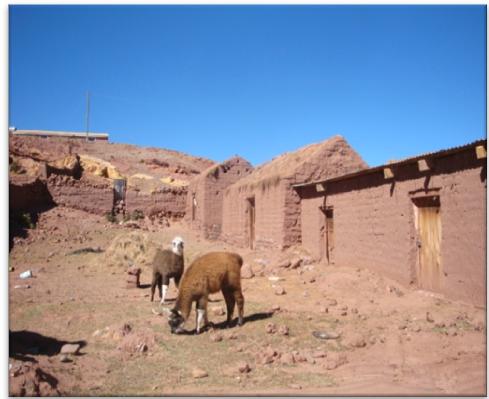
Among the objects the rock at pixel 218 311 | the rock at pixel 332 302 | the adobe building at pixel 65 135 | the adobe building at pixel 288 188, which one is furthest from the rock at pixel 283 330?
the adobe building at pixel 65 135

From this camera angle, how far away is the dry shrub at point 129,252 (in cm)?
1534

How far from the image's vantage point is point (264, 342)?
668 centimetres

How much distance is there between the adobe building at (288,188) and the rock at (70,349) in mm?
9599

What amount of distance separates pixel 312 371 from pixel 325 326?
2.20m

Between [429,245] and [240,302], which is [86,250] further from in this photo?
[429,245]

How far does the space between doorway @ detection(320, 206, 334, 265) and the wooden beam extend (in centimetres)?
464

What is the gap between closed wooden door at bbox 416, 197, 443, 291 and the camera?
30.6ft

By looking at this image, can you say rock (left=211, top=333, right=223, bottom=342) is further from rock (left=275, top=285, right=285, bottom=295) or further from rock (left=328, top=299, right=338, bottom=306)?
rock (left=275, top=285, right=285, bottom=295)

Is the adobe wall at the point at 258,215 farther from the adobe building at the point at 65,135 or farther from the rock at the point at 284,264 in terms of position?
the adobe building at the point at 65,135

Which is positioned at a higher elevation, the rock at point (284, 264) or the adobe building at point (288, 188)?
the adobe building at point (288, 188)

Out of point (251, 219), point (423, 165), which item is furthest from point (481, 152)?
point (251, 219)

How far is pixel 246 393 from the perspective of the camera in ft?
15.5

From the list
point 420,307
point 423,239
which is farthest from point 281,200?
point 420,307

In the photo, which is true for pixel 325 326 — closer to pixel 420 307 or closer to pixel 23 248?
pixel 420 307
